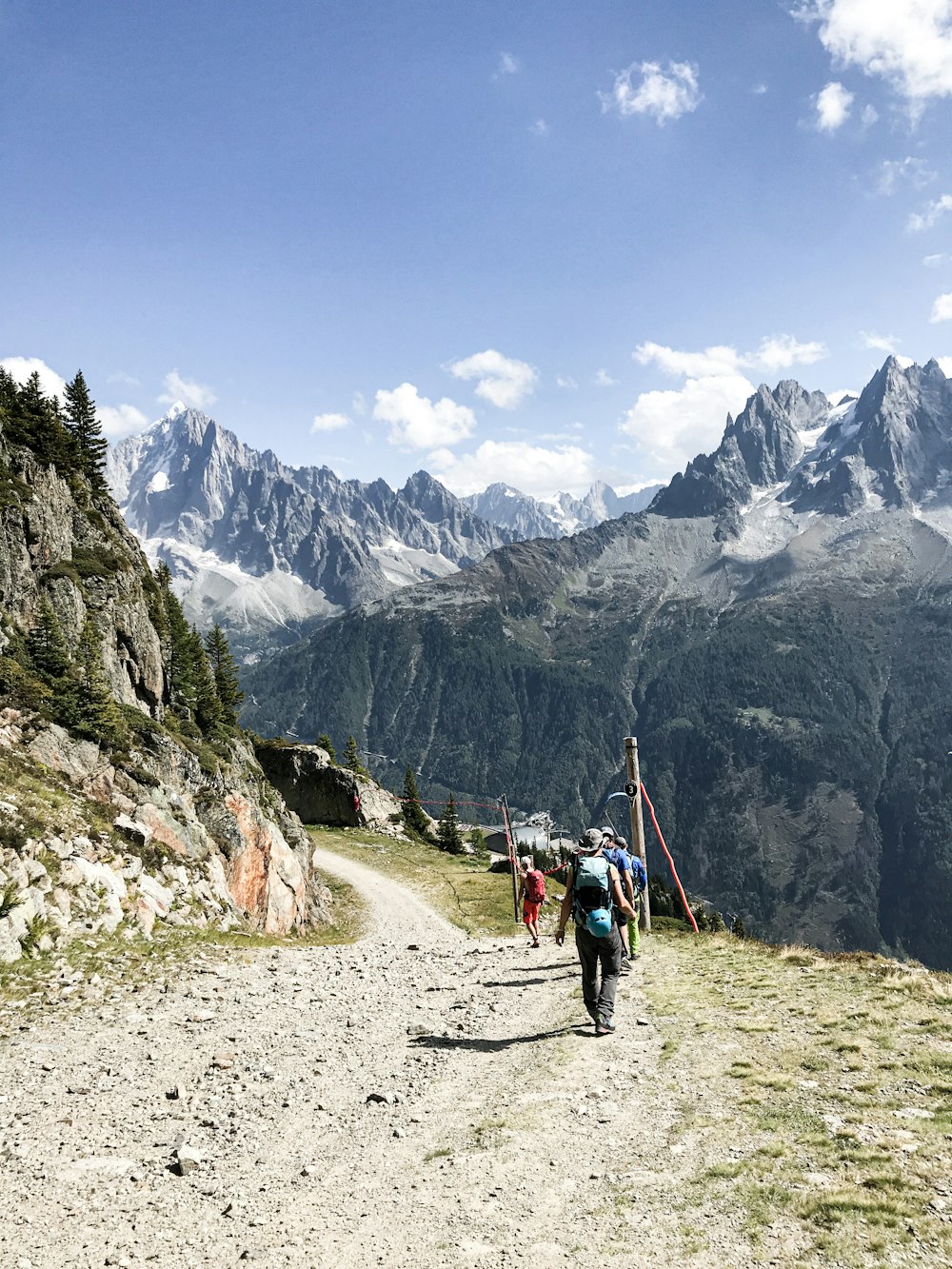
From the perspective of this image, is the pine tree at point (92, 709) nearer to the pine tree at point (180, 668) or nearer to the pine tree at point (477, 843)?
the pine tree at point (180, 668)

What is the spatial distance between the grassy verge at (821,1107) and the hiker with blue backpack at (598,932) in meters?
1.25

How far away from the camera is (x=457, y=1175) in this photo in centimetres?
782

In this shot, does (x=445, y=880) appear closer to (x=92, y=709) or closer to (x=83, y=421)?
(x=92, y=709)

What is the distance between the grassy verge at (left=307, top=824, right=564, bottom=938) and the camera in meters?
39.3

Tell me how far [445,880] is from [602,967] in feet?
138

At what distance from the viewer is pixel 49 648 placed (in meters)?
28.4

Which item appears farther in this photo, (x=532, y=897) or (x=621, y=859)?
(x=532, y=897)

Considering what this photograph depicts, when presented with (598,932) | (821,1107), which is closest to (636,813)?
(598,932)

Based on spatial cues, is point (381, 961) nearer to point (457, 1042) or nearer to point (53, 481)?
point (457, 1042)

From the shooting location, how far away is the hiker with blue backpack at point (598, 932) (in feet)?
43.0

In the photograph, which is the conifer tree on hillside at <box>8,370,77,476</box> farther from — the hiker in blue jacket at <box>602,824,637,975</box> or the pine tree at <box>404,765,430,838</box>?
the pine tree at <box>404,765,430,838</box>

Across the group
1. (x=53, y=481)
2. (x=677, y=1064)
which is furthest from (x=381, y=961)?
(x=53, y=481)

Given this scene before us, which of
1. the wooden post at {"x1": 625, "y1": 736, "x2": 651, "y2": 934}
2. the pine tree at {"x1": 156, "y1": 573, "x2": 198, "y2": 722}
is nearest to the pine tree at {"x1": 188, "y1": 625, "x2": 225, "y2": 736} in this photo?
the pine tree at {"x1": 156, "y1": 573, "x2": 198, "y2": 722}

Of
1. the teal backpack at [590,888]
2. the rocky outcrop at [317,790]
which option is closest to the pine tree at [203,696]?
the rocky outcrop at [317,790]
